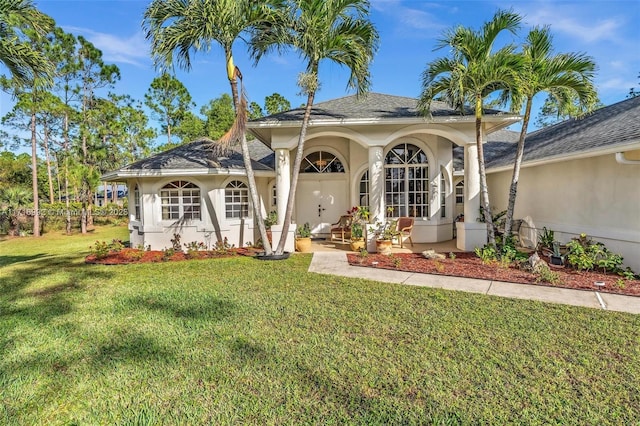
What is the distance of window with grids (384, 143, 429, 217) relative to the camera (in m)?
12.2

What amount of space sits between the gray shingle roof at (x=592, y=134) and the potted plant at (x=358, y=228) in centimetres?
527

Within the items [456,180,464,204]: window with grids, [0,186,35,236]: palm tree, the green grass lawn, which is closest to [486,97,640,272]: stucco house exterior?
[456,180,464,204]: window with grids

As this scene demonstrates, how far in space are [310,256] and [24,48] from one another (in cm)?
999

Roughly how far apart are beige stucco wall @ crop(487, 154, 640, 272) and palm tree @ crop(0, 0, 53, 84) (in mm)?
15453

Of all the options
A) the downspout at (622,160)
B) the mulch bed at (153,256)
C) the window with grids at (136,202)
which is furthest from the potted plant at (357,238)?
the window with grids at (136,202)

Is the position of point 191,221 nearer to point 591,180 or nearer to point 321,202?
point 321,202

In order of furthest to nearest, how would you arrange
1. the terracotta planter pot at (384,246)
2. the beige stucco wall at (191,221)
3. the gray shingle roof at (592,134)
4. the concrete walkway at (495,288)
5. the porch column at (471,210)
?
1. the beige stucco wall at (191,221)
2. the porch column at (471,210)
3. the terracotta planter pot at (384,246)
4. the gray shingle roof at (592,134)
5. the concrete walkway at (495,288)

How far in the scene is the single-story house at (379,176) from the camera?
9.28 meters

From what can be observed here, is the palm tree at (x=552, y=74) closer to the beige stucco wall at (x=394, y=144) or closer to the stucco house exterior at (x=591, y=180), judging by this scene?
the stucco house exterior at (x=591, y=180)

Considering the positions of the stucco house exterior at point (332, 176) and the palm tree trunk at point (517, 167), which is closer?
the palm tree trunk at point (517, 167)

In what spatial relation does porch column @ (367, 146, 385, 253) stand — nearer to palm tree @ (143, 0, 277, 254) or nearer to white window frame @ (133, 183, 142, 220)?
palm tree @ (143, 0, 277, 254)

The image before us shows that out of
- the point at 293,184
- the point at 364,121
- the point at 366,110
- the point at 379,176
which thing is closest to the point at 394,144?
the point at 366,110

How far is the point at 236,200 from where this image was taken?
40.8ft

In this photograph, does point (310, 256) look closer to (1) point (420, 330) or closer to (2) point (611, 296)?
(1) point (420, 330)
